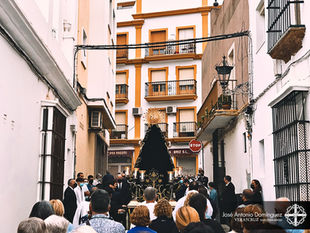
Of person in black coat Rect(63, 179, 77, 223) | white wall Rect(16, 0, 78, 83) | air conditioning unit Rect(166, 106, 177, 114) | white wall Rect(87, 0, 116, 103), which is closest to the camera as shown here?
white wall Rect(16, 0, 78, 83)

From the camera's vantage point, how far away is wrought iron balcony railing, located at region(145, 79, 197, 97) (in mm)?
34750

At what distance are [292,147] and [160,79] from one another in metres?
27.5

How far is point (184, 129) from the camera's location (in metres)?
34.5

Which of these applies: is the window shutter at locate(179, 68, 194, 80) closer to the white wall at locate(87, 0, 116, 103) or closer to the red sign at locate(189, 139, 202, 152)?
the red sign at locate(189, 139, 202, 152)

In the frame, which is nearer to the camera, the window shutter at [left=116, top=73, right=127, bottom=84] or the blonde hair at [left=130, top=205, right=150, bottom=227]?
the blonde hair at [left=130, top=205, right=150, bottom=227]

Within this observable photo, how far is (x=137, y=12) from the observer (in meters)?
36.6

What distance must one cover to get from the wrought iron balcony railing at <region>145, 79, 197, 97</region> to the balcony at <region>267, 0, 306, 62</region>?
2467 centimetres

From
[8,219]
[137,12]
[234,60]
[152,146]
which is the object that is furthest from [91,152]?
[137,12]

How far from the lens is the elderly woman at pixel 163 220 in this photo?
5.77 metres

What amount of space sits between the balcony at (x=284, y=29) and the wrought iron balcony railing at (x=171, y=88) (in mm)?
24668

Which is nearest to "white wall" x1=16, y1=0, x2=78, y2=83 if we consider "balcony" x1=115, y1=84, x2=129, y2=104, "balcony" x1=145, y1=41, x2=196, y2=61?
"balcony" x1=115, y1=84, x2=129, y2=104

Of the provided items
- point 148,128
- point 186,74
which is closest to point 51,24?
point 148,128

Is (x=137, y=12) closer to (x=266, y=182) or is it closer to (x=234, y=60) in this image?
(x=234, y=60)

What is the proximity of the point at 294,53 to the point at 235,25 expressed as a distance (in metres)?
6.70
